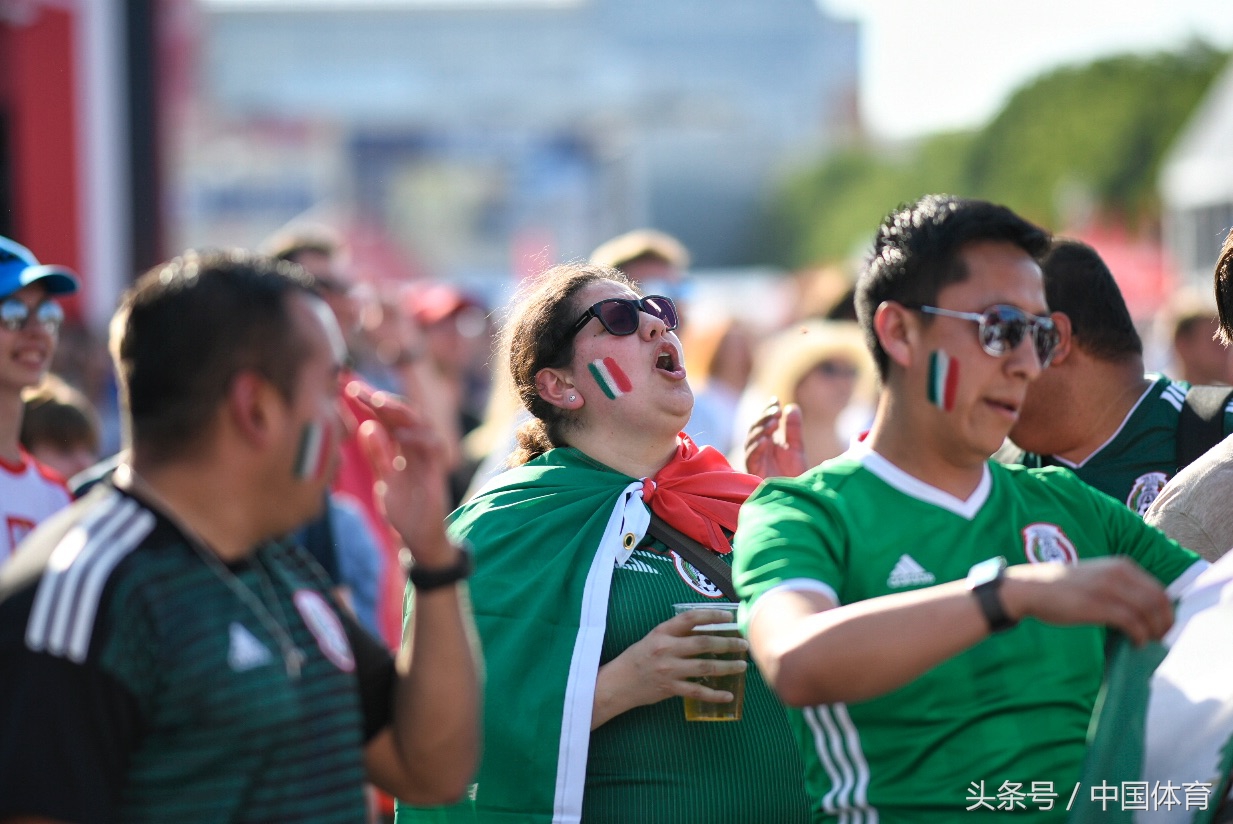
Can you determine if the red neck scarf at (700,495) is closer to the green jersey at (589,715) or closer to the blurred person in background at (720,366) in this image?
the green jersey at (589,715)

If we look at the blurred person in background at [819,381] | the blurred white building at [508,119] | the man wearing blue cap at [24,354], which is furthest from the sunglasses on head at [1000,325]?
the blurred white building at [508,119]

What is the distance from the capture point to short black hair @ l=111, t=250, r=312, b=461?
88.6 inches

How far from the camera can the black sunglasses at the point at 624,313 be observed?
12.8 feet

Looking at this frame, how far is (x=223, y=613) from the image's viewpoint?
2.21 metres

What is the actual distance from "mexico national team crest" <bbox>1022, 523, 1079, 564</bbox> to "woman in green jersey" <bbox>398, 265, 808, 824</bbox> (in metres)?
0.78

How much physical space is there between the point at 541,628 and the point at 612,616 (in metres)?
0.17

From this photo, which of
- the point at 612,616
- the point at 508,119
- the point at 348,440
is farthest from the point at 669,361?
the point at 508,119

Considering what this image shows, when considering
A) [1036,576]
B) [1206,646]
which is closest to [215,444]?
[1036,576]

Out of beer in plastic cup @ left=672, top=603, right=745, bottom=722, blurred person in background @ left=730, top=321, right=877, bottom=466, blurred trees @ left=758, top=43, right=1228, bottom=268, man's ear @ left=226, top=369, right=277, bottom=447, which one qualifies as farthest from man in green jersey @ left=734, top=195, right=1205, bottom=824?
blurred trees @ left=758, top=43, right=1228, bottom=268

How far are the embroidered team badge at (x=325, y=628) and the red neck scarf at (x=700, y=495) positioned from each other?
1.36 metres

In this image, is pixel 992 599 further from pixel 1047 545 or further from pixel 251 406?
pixel 251 406

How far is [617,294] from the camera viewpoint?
3.99m

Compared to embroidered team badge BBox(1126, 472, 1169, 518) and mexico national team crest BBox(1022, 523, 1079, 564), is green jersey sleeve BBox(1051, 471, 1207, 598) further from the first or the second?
embroidered team badge BBox(1126, 472, 1169, 518)

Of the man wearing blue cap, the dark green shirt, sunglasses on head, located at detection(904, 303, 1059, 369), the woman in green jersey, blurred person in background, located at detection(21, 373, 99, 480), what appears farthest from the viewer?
blurred person in background, located at detection(21, 373, 99, 480)
